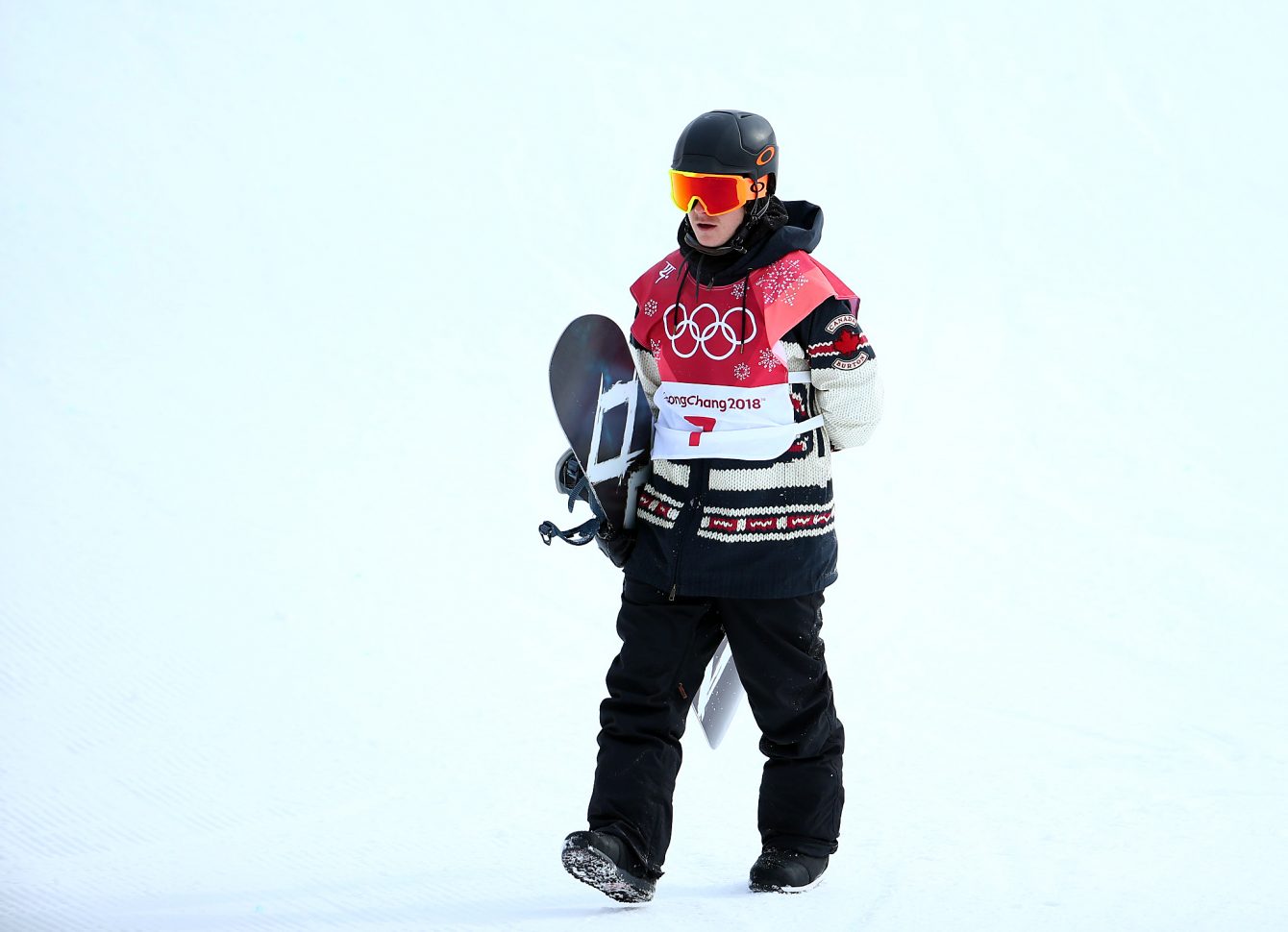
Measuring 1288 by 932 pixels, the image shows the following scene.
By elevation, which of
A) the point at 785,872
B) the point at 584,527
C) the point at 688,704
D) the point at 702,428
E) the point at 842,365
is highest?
the point at 842,365

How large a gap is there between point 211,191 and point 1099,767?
186 inches

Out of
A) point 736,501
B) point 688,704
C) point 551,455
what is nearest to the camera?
point 736,501

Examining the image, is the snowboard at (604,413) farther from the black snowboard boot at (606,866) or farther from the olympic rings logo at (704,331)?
the black snowboard boot at (606,866)

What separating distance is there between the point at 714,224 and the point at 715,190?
0.06 m

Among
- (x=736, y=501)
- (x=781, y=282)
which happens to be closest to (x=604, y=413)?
(x=736, y=501)

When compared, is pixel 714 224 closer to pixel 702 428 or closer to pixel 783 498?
pixel 702 428

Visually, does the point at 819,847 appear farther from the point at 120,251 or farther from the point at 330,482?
the point at 120,251

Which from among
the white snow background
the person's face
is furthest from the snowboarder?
the white snow background

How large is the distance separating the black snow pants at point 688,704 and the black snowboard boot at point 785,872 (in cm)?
2

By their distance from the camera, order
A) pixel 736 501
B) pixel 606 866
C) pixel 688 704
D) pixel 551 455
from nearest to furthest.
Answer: pixel 606 866
pixel 736 501
pixel 688 704
pixel 551 455

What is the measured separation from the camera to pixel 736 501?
7.55 feet

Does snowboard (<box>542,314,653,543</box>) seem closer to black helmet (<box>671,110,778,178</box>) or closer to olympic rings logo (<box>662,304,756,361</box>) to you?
olympic rings logo (<box>662,304,756,361</box>)

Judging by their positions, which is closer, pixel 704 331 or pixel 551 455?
pixel 704 331

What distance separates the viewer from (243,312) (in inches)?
218
